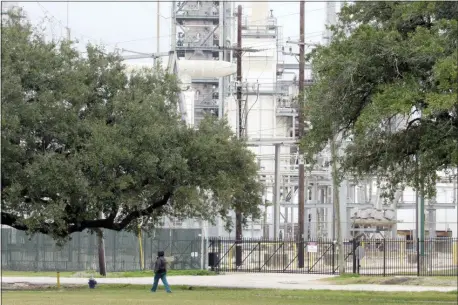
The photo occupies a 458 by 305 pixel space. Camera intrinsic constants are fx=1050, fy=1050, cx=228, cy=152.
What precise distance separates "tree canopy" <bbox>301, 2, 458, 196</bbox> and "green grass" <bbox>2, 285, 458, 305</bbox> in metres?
3.81

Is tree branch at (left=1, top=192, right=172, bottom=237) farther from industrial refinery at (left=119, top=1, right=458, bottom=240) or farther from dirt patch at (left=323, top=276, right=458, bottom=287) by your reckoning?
industrial refinery at (left=119, top=1, right=458, bottom=240)

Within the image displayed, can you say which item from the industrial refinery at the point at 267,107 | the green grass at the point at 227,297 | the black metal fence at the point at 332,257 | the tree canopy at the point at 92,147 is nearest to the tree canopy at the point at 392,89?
the green grass at the point at 227,297

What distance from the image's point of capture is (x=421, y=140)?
86.3ft

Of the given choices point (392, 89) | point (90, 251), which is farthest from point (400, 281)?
point (392, 89)

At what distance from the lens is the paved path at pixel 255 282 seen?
3900cm

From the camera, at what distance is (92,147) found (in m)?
34.8

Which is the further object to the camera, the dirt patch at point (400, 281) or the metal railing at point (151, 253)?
the metal railing at point (151, 253)

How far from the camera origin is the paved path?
39000 mm

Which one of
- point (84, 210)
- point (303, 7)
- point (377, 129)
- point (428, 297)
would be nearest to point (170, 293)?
point (84, 210)

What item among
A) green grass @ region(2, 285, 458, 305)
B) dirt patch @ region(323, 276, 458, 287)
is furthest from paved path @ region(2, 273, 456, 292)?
green grass @ region(2, 285, 458, 305)

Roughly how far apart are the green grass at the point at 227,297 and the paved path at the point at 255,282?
10.9 ft

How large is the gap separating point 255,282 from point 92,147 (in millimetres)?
11839

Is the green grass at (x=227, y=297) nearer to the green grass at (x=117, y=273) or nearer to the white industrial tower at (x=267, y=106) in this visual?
the green grass at (x=117, y=273)

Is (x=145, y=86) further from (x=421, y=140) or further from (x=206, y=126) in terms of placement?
(x=421, y=140)
